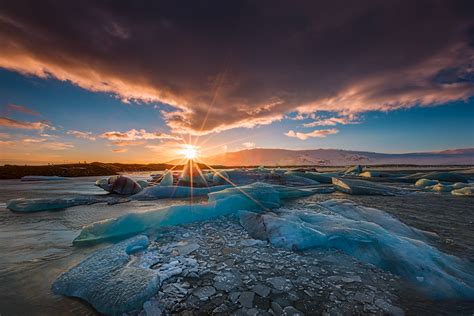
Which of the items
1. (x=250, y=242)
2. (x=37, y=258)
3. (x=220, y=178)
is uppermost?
(x=220, y=178)

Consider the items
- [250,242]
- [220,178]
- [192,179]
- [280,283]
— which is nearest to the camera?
[280,283]

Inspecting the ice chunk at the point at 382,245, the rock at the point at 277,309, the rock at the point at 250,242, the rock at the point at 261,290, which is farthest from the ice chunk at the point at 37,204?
the rock at the point at 277,309

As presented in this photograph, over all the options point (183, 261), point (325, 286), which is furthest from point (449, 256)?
point (183, 261)

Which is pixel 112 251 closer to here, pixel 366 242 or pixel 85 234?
pixel 85 234

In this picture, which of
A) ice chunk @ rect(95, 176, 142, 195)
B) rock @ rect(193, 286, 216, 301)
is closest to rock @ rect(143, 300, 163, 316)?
rock @ rect(193, 286, 216, 301)

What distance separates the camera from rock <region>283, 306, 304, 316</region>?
4.79 ft

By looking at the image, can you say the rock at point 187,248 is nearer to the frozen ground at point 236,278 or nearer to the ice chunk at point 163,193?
the frozen ground at point 236,278

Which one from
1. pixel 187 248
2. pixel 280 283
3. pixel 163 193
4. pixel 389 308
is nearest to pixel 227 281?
pixel 280 283

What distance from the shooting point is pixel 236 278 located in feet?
6.36

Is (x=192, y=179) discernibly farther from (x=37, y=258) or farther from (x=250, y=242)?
(x=37, y=258)

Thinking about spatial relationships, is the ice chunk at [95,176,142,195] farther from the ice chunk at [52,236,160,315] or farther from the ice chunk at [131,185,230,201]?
the ice chunk at [52,236,160,315]

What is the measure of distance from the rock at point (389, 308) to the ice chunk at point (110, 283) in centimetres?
181

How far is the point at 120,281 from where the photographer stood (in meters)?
1.80

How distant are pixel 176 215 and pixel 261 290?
2489mm
